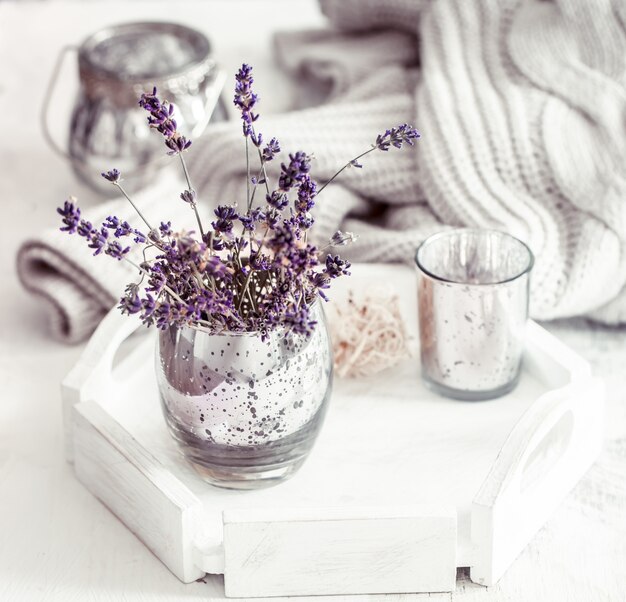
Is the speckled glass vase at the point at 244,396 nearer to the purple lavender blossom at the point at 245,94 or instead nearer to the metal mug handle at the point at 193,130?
the purple lavender blossom at the point at 245,94

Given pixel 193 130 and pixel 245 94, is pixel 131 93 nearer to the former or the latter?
pixel 193 130

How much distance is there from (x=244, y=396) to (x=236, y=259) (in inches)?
3.2

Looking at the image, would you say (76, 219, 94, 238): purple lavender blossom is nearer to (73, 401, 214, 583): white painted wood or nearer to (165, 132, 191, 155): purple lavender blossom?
(165, 132, 191, 155): purple lavender blossom

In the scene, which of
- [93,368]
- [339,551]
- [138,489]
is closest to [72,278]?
[93,368]

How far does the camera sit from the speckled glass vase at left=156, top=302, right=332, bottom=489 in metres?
0.63

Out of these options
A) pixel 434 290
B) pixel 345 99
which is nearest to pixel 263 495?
pixel 434 290

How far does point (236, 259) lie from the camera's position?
63 centimetres

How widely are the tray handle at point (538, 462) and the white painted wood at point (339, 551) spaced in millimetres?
22

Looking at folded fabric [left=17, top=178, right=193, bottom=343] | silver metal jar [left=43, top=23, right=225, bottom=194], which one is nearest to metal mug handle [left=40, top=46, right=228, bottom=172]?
silver metal jar [left=43, top=23, right=225, bottom=194]

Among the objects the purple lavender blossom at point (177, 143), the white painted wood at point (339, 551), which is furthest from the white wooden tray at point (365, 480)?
the purple lavender blossom at point (177, 143)

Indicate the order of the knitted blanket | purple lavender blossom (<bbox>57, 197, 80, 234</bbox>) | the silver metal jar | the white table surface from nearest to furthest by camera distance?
1. purple lavender blossom (<bbox>57, 197, 80, 234</bbox>)
2. the white table surface
3. the knitted blanket
4. the silver metal jar

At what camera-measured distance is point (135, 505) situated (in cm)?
69

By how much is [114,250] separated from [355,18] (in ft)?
2.32

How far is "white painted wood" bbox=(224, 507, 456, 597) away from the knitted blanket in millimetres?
281
